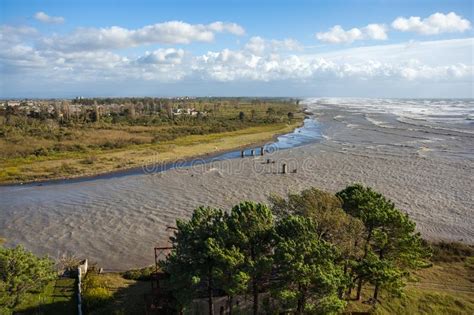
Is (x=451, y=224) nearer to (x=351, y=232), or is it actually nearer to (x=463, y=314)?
(x=463, y=314)

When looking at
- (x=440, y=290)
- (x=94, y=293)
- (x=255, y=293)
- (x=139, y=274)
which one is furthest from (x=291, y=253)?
(x=139, y=274)

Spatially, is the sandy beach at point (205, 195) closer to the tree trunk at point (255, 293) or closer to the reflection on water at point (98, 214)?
the reflection on water at point (98, 214)

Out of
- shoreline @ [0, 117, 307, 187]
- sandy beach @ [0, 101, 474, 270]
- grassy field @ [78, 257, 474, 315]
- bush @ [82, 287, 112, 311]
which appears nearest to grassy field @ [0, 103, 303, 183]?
shoreline @ [0, 117, 307, 187]

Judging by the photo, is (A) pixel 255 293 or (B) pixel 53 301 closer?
(A) pixel 255 293

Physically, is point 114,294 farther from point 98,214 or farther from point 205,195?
point 205,195

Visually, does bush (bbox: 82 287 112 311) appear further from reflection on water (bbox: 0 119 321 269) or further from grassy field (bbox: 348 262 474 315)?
grassy field (bbox: 348 262 474 315)

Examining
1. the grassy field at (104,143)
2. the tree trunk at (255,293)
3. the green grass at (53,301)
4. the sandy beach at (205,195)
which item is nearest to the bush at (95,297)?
the green grass at (53,301)

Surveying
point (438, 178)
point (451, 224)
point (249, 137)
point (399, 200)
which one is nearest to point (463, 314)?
point (451, 224)
